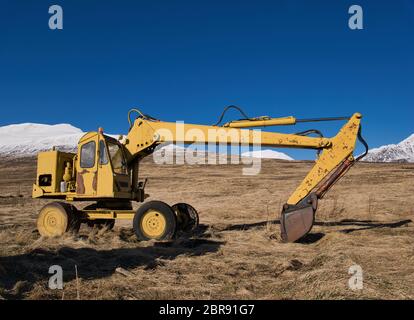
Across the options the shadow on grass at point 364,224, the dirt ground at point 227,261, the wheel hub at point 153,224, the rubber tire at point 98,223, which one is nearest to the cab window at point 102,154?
the wheel hub at point 153,224

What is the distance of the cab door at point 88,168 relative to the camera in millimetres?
11344

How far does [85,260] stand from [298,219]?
199 inches

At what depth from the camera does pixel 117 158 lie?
11.9 meters

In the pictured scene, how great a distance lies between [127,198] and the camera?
39.4 feet

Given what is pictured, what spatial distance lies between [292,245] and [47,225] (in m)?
6.72

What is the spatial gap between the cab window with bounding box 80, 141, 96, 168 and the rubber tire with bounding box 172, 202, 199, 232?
2.90 meters

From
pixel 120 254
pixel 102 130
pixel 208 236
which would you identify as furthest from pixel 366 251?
pixel 102 130

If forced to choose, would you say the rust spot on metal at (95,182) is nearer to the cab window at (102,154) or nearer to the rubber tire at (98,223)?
the cab window at (102,154)

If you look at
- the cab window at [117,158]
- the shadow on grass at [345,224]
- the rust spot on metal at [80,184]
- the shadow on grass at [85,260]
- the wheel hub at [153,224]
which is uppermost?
the cab window at [117,158]

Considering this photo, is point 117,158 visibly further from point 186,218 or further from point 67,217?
point 186,218

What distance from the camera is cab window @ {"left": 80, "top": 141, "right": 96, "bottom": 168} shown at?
1140 cm

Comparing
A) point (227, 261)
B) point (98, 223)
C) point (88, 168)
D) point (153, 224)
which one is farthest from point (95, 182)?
point (227, 261)

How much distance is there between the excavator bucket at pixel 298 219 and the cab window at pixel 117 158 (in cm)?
476

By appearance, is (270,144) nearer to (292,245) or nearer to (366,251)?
(292,245)
